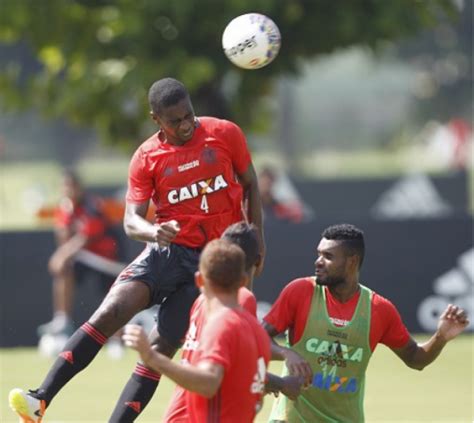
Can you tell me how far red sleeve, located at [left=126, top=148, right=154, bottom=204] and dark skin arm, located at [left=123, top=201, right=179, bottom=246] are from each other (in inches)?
1.6

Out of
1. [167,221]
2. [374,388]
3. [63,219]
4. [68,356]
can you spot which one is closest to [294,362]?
[167,221]

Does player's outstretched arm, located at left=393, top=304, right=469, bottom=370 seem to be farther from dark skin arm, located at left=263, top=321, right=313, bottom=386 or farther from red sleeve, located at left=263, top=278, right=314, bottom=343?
dark skin arm, located at left=263, top=321, right=313, bottom=386

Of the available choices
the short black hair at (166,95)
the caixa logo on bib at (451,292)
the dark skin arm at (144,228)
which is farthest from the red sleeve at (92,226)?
the short black hair at (166,95)

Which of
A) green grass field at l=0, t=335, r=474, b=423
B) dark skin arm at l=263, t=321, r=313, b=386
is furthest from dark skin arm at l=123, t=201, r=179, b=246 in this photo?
green grass field at l=0, t=335, r=474, b=423

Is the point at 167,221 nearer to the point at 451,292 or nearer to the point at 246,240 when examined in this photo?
the point at 246,240

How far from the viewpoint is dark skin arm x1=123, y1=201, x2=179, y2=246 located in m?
8.16

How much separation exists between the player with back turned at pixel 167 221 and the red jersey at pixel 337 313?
77 centimetres

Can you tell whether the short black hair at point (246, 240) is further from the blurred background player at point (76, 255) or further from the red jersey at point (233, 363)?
the blurred background player at point (76, 255)

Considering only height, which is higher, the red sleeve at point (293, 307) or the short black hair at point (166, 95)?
the short black hair at point (166, 95)

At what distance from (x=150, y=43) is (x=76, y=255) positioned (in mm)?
2892

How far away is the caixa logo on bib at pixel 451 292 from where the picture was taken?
16.7m

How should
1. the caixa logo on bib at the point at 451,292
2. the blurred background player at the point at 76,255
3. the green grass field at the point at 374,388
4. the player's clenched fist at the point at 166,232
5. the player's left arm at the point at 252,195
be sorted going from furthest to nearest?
the caixa logo on bib at the point at 451,292 < the blurred background player at the point at 76,255 < the green grass field at the point at 374,388 < the player's left arm at the point at 252,195 < the player's clenched fist at the point at 166,232

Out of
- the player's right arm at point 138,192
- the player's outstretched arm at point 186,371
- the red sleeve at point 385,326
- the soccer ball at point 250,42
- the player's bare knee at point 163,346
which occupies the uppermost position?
the soccer ball at point 250,42

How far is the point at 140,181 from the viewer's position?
29.5 ft
